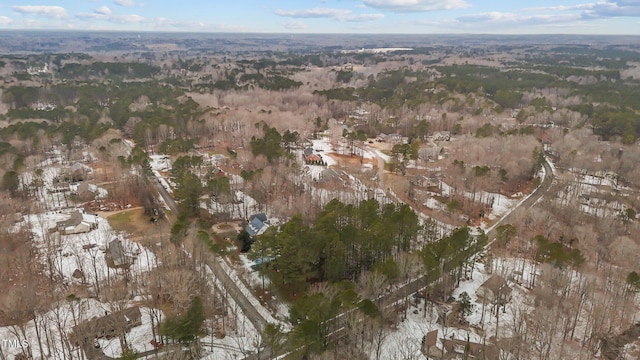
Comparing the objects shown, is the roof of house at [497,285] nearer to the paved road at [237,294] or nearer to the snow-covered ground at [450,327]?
the snow-covered ground at [450,327]

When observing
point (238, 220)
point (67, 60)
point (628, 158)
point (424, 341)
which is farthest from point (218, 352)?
point (67, 60)

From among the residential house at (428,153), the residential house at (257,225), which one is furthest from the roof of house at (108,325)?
the residential house at (428,153)

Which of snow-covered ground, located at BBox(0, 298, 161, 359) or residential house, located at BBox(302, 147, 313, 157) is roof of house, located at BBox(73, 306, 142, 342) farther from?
residential house, located at BBox(302, 147, 313, 157)

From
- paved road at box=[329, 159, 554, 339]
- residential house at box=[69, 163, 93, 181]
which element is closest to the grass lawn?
residential house at box=[69, 163, 93, 181]

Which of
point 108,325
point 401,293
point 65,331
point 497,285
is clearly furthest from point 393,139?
point 65,331

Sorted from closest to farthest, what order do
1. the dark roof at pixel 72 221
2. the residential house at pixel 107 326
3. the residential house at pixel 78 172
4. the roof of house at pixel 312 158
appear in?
the residential house at pixel 107 326, the dark roof at pixel 72 221, the residential house at pixel 78 172, the roof of house at pixel 312 158

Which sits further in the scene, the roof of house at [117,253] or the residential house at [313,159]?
the residential house at [313,159]
